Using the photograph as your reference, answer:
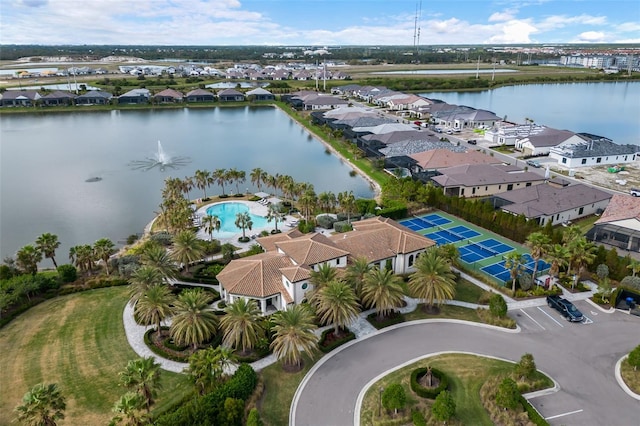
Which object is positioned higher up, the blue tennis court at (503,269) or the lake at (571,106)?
the lake at (571,106)

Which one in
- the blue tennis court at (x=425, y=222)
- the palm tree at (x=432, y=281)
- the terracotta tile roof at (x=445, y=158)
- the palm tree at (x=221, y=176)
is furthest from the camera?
the terracotta tile roof at (x=445, y=158)

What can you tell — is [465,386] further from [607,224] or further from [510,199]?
[510,199]

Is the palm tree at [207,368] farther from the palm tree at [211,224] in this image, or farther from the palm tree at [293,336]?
the palm tree at [211,224]

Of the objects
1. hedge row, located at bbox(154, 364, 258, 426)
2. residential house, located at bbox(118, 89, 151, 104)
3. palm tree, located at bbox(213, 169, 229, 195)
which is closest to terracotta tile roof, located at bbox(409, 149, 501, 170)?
palm tree, located at bbox(213, 169, 229, 195)

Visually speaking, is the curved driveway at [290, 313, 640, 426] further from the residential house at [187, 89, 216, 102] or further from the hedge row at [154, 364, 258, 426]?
the residential house at [187, 89, 216, 102]

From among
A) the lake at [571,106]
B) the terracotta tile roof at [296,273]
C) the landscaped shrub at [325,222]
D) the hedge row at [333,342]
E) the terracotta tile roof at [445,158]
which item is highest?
the lake at [571,106]

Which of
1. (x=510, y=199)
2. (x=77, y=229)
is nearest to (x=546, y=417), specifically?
(x=510, y=199)

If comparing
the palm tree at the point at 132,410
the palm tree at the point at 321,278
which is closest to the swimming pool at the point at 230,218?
the palm tree at the point at 321,278
